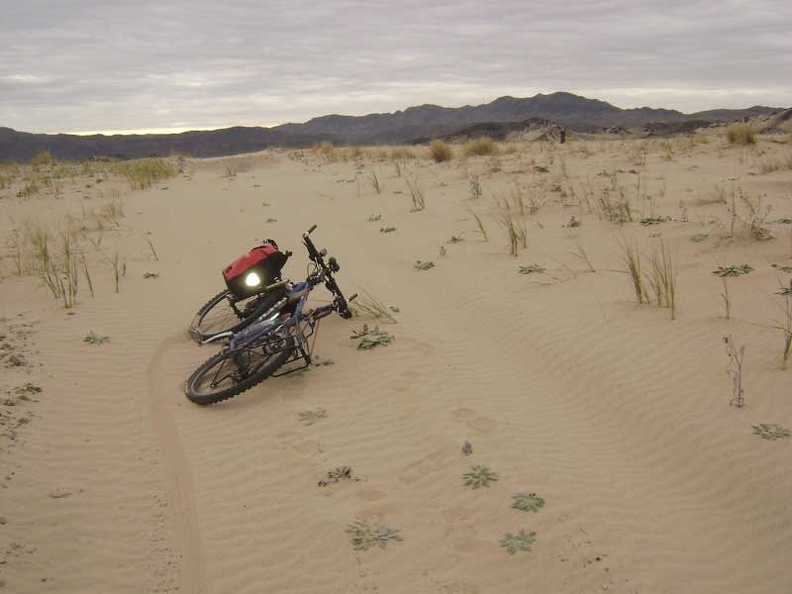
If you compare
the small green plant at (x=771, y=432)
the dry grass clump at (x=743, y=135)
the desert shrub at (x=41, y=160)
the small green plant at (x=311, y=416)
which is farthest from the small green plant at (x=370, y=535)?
the desert shrub at (x=41, y=160)

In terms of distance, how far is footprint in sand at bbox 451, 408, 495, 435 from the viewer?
4.34 metres

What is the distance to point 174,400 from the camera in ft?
16.6

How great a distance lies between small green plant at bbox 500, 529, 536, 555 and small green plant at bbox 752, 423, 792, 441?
1.74 metres

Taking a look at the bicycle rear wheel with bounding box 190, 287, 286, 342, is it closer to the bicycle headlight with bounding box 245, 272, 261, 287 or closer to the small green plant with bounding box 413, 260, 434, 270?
the bicycle headlight with bounding box 245, 272, 261, 287

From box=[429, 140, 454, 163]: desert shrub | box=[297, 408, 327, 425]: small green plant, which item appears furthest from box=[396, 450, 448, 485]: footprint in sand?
box=[429, 140, 454, 163]: desert shrub

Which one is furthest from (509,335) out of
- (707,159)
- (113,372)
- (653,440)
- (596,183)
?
(707,159)

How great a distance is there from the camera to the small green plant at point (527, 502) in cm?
349

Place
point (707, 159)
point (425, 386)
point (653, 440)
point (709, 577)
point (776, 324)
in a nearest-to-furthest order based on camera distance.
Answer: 1. point (709, 577)
2. point (653, 440)
3. point (425, 386)
4. point (776, 324)
5. point (707, 159)

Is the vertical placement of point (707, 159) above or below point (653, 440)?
above

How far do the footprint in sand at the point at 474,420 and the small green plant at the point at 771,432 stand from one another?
65.7 inches

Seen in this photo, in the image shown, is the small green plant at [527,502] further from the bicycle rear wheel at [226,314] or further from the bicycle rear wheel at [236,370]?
the bicycle rear wheel at [226,314]

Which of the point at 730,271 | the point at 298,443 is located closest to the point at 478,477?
the point at 298,443

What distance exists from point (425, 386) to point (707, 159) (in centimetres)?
1372

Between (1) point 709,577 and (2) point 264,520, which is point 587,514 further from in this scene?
(2) point 264,520
